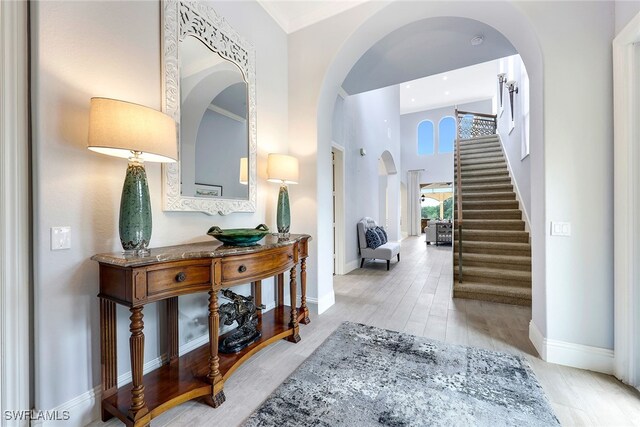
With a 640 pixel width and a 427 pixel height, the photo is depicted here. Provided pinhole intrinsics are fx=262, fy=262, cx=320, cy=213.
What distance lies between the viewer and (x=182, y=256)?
1.37m

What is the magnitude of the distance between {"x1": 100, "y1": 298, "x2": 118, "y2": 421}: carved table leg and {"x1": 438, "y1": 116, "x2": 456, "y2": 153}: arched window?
12033 millimetres

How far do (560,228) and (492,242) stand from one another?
2.40m

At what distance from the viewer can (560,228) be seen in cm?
192

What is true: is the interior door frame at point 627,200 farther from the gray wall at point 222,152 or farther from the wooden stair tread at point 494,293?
the gray wall at point 222,152

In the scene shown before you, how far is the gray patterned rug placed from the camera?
1.41 m

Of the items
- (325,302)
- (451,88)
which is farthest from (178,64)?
(451,88)

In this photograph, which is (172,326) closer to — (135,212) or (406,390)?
(135,212)

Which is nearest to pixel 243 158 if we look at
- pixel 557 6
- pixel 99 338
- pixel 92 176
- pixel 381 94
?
pixel 92 176

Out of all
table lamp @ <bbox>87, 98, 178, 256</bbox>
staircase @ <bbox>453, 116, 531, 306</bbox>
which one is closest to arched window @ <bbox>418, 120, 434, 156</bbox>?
staircase @ <bbox>453, 116, 531, 306</bbox>

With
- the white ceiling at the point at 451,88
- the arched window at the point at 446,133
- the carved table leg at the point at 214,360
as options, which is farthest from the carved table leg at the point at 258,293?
the arched window at the point at 446,133

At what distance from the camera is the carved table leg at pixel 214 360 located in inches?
60.2

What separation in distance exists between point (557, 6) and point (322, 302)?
3.21m

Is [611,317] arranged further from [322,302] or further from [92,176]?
[92,176]

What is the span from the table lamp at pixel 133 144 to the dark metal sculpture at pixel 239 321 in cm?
74
